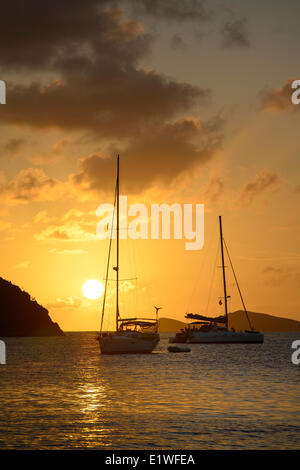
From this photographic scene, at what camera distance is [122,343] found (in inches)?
3644

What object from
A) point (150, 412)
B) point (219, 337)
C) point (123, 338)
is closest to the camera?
point (150, 412)

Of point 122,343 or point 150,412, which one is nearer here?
point 150,412

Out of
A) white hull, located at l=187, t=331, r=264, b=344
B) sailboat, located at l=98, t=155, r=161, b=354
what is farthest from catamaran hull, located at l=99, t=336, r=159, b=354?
white hull, located at l=187, t=331, r=264, b=344

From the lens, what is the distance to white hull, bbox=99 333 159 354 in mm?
92106

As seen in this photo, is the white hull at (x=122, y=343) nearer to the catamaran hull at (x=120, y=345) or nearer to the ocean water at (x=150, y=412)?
the catamaran hull at (x=120, y=345)

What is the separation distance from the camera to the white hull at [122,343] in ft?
302

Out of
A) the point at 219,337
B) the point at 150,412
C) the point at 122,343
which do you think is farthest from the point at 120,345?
the point at 219,337

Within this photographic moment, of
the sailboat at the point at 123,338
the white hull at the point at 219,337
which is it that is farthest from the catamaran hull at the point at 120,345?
the white hull at the point at 219,337

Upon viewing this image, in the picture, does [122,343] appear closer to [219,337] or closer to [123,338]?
[123,338]

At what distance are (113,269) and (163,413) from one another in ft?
161

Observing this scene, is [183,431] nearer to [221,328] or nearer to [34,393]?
[34,393]

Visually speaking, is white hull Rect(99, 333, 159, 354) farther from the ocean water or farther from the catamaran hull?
the ocean water
